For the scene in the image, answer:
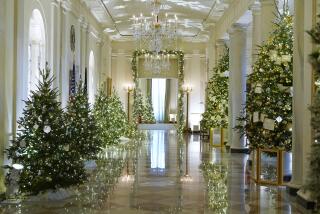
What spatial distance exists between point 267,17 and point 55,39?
5171 mm

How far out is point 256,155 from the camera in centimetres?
1004

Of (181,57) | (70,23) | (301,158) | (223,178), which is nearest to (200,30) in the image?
(181,57)

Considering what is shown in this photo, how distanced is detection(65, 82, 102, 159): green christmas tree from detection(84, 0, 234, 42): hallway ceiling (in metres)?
7.68

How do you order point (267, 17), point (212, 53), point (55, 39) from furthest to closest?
point (212, 53) < point (55, 39) < point (267, 17)

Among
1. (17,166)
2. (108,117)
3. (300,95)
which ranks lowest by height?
(17,166)

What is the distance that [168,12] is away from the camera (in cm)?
2162

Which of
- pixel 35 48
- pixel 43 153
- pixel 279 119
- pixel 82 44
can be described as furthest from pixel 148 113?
pixel 43 153

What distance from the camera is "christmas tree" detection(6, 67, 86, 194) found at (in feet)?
25.6

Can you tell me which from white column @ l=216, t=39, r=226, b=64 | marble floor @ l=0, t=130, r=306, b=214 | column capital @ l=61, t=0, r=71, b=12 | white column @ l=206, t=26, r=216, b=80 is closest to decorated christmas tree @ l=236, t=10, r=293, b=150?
marble floor @ l=0, t=130, r=306, b=214

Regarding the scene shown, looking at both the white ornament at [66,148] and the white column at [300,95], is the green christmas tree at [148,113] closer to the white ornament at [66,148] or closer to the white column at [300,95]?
the white column at [300,95]

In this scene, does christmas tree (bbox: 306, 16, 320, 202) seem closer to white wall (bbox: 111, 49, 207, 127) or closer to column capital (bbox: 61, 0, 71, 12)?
column capital (bbox: 61, 0, 71, 12)

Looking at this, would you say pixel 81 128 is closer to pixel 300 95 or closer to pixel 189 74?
pixel 300 95

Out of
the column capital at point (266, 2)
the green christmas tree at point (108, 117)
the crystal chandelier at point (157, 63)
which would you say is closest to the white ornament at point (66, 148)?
the green christmas tree at point (108, 117)

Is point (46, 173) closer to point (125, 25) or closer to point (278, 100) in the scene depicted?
point (278, 100)
